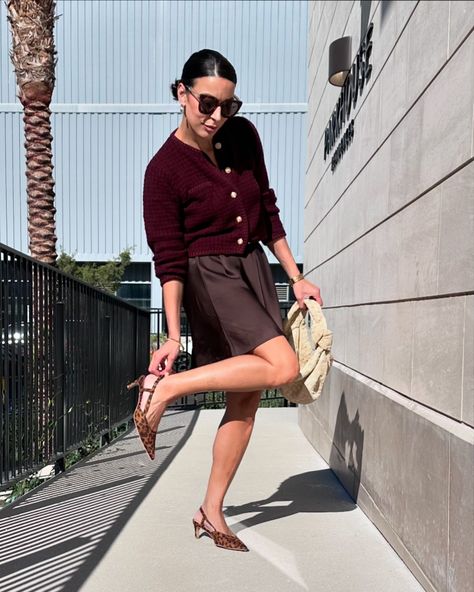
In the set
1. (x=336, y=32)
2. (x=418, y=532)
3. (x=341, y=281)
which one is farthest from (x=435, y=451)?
(x=336, y=32)

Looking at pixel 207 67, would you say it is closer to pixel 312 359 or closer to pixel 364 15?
pixel 312 359

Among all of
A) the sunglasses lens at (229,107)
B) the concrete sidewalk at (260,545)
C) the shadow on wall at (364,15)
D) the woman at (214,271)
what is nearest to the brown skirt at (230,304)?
the woman at (214,271)

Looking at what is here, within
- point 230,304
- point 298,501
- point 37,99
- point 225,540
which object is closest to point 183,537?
point 225,540

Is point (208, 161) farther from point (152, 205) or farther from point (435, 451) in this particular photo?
point (435, 451)

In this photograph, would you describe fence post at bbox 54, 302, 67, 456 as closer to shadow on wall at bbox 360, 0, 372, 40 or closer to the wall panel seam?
the wall panel seam

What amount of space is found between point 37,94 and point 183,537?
21.2 ft

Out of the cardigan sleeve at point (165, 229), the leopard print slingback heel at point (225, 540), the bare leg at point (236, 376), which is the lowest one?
the leopard print slingback heel at point (225, 540)

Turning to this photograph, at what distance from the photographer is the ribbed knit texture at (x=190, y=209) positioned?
254 cm

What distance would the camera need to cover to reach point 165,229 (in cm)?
253

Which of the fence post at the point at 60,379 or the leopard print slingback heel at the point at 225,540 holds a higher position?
the fence post at the point at 60,379

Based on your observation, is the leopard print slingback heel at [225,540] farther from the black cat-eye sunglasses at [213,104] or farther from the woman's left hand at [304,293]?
the black cat-eye sunglasses at [213,104]

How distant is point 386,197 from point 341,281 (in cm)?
134

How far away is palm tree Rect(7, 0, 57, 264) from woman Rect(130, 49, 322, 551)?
5.00 meters

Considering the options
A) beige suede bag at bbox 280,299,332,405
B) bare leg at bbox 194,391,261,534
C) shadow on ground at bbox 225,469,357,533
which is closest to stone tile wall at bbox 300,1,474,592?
shadow on ground at bbox 225,469,357,533
